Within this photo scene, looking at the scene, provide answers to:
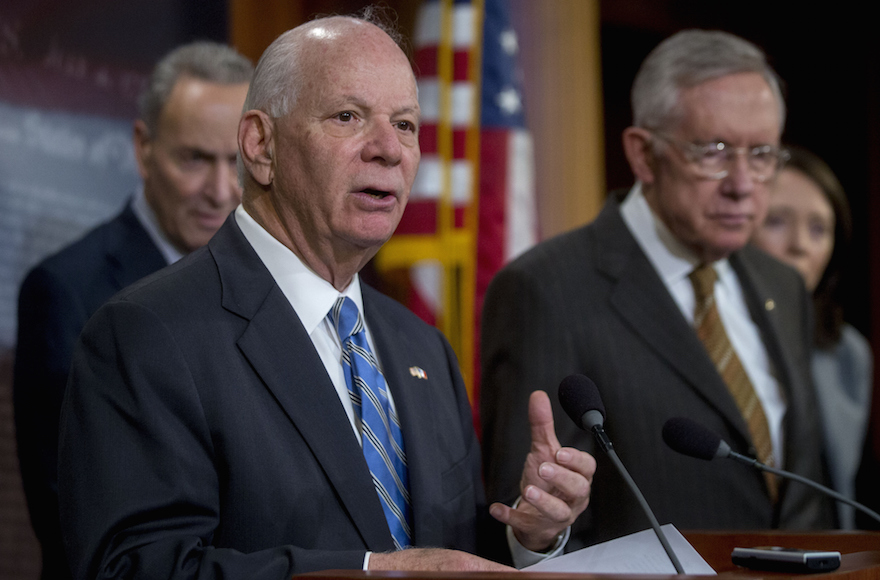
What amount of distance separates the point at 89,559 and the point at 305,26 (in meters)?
1.01

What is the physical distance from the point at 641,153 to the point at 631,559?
157cm

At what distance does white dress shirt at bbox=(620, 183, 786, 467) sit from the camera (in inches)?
101

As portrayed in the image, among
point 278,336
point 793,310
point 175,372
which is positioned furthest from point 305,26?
point 793,310

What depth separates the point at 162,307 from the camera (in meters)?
1.52

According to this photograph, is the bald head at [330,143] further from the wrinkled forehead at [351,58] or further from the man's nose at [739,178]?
the man's nose at [739,178]

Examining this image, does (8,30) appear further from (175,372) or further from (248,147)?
(175,372)

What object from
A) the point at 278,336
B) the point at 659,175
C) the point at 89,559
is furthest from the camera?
the point at 659,175

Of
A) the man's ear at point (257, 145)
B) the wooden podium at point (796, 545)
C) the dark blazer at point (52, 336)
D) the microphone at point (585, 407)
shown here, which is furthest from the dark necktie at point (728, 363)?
the dark blazer at point (52, 336)

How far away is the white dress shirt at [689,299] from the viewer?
8.42 ft

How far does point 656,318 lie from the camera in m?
2.44

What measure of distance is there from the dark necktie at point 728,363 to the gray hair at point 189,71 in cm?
136

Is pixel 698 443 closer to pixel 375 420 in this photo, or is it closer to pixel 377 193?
pixel 375 420

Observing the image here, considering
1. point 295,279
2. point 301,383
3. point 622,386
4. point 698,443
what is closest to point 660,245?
point 622,386

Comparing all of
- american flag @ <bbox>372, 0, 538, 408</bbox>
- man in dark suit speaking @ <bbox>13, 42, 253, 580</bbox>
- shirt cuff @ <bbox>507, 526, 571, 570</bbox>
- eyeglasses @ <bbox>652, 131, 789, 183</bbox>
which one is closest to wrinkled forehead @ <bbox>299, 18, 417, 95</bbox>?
man in dark suit speaking @ <bbox>13, 42, 253, 580</bbox>
